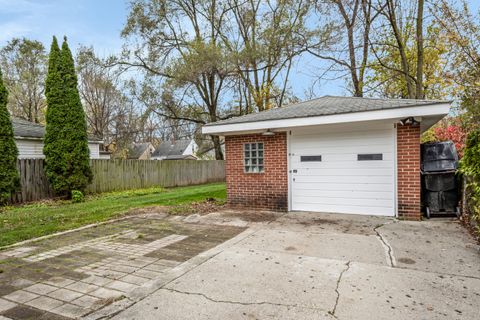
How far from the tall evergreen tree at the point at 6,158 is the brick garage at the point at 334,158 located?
661cm

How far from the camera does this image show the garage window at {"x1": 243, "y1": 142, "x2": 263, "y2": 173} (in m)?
7.53

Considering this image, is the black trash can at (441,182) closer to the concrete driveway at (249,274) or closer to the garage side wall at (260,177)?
the concrete driveway at (249,274)

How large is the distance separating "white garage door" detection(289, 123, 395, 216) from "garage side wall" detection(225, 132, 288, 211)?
0.25 m

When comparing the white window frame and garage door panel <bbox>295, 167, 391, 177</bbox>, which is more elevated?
the white window frame

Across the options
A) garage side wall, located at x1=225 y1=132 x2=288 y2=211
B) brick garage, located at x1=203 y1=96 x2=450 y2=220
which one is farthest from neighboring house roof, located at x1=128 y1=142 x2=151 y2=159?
brick garage, located at x1=203 y1=96 x2=450 y2=220

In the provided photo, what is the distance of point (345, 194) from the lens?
22.1 feet

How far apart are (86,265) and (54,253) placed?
917mm

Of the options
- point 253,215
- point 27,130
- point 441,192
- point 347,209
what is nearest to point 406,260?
point 347,209

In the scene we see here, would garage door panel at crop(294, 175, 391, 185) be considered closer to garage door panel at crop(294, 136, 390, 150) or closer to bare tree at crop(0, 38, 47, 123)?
garage door panel at crop(294, 136, 390, 150)

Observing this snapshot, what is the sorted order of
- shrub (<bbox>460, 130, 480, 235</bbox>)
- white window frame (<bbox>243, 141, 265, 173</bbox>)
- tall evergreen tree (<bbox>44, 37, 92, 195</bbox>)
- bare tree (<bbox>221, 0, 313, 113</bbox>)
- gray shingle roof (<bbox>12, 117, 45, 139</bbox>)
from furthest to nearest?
bare tree (<bbox>221, 0, 313, 113</bbox>) < gray shingle roof (<bbox>12, 117, 45, 139</bbox>) < tall evergreen tree (<bbox>44, 37, 92, 195</bbox>) < white window frame (<bbox>243, 141, 265, 173</bbox>) < shrub (<bbox>460, 130, 480, 235</bbox>)

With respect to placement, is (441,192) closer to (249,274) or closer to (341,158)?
(341,158)

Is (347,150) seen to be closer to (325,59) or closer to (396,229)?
(396,229)

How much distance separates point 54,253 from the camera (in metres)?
4.29

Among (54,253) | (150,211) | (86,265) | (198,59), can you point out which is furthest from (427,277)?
(198,59)
